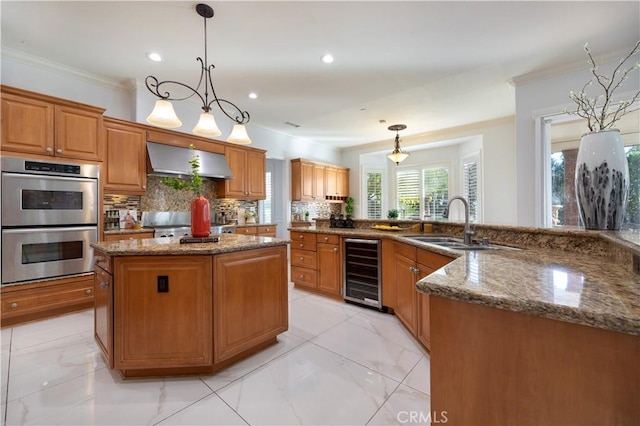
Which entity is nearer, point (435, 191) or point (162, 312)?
point (162, 312)

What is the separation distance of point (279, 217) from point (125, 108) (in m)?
3.27

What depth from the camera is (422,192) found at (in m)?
6.82

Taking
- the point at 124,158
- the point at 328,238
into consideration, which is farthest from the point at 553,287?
the point at 124,158

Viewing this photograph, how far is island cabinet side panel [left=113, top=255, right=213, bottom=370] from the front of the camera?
1.73 metres

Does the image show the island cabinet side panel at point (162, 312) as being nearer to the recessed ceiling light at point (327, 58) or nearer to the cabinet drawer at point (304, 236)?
the cabinet drawer at point (304, 236)

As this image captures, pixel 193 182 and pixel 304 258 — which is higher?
pixel 193 182

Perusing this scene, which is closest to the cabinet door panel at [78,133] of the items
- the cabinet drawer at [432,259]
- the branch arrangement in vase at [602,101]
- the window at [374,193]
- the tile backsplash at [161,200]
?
the tile backsplash at [161,200]

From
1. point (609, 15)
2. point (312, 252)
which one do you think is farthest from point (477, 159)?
point (312, 252)

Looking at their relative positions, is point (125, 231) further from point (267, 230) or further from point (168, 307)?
point (267, 230)

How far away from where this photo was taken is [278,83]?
362 cm

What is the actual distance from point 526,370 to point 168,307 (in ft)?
6.24

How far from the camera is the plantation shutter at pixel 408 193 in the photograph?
6.91 m

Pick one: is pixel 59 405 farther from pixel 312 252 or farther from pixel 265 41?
pixel 265 41

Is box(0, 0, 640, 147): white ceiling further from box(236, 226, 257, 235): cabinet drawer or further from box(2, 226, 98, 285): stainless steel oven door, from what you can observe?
box(236, 226, 257, 235): cabinet drawer
